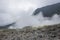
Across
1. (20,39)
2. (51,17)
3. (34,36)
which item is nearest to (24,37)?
(20,39)

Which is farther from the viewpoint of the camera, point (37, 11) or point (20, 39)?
point (37, 11)

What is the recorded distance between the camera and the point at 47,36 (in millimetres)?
61219

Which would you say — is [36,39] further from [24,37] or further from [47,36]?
[24,37]

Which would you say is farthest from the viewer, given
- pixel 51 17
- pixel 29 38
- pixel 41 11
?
pixel 41 11

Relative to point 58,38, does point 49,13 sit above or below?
above

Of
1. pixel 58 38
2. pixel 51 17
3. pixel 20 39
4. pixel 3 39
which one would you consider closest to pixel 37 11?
pixel 51 17

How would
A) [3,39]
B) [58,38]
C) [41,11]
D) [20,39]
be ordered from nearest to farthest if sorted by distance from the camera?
[58,38] → [20,39] → [3,39] → [41,11]

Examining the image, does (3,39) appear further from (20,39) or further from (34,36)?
(34,36)

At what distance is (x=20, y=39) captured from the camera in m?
68.6

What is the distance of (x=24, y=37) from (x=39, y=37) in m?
9.94

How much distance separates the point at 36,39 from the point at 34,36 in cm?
215

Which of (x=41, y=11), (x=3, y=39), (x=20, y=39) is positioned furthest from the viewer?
(x=41, y=11)

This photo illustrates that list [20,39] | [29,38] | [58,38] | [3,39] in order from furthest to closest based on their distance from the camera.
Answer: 1. [3,39]
2. [20,39]
3. [29,38]
4. [58,38]

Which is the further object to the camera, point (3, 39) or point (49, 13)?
point (49, 13)
